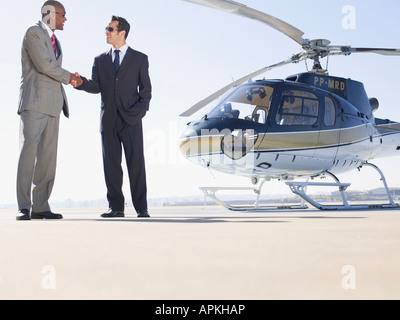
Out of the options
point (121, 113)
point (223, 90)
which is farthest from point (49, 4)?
point (223, 90)

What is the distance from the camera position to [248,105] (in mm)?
7352

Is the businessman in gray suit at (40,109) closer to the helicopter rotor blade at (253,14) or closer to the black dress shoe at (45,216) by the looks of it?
the black dress shoe at (45,216)

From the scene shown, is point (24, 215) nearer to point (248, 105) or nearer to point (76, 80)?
point (76, 80)

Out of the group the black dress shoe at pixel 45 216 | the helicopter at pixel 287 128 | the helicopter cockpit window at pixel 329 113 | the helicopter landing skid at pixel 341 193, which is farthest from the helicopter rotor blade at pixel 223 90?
the black dress shoe at pixel 45 216

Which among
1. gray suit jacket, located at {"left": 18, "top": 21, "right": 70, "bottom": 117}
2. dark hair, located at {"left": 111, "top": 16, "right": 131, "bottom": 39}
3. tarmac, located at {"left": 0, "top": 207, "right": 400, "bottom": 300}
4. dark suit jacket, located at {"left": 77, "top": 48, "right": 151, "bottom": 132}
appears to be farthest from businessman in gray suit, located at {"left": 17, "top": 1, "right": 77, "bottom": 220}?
tarmac, located at {"left": 0, "top": 207, "right": 400, "bottom": 300}

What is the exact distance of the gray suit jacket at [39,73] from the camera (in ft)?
14.9

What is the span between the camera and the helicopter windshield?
7.23 m

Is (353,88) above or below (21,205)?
above

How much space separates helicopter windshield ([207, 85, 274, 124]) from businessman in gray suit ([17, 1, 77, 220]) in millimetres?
3052

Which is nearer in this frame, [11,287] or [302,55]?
[11,287]

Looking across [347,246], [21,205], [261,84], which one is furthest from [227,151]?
[347,246]
